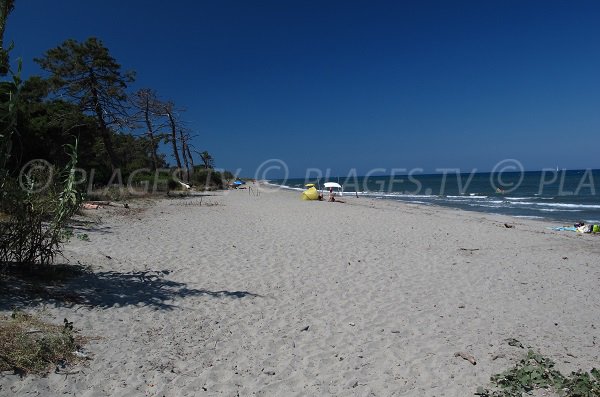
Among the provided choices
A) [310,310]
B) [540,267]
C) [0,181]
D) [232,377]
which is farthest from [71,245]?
[540,267]

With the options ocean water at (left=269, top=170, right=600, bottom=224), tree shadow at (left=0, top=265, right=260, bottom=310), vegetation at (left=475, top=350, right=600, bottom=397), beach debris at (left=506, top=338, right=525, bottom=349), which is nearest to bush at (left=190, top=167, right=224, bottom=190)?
ocean water at (left=269, top=170, right=600, bottom=224)

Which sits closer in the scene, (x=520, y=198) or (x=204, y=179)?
(x=520, y=198)

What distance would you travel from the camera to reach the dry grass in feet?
10.7

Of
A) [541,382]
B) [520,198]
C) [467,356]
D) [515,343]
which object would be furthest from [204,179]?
[541,382]

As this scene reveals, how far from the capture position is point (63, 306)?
4648mm

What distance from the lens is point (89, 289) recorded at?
5.43 m

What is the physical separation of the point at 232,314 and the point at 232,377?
1.57 m

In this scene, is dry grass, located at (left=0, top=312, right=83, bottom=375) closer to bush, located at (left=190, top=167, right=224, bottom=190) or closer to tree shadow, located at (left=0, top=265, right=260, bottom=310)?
tree shadow, located at (left=0, top=265, right=260, bottom=310)

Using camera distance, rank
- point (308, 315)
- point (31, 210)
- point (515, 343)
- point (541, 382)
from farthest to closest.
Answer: point (308, 315), point (31, 210), point (515, 343), point (541, 382)

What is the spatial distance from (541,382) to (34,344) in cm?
454

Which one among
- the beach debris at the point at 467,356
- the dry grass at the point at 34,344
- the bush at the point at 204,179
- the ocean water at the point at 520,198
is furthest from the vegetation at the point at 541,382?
the bush at the point at 204,179

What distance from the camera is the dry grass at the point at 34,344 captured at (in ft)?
10.7

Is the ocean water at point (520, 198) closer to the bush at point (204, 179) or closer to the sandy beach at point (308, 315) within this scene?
the bush at point (204, 179)

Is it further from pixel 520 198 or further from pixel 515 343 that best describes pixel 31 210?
pixel 520 198
